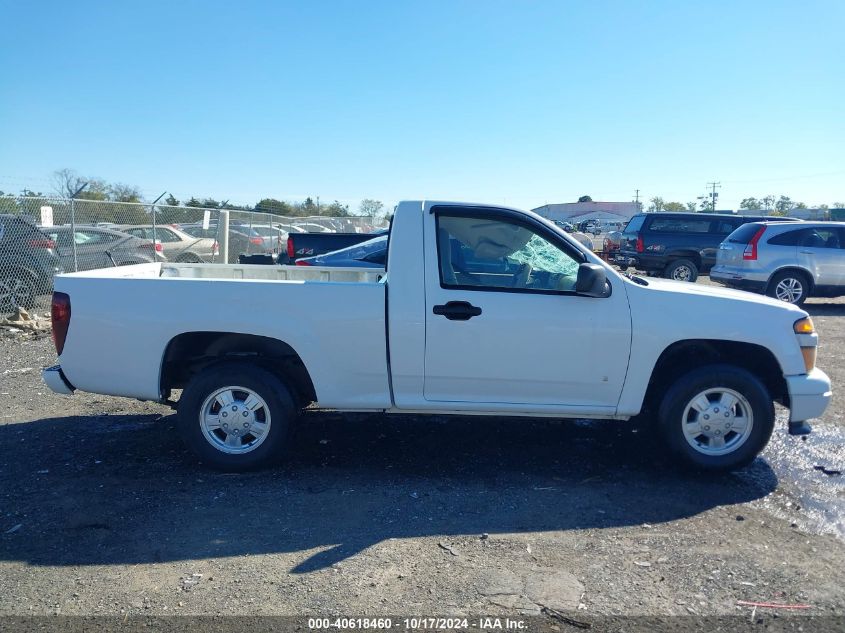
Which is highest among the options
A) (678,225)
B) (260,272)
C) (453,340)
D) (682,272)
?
(678,225)

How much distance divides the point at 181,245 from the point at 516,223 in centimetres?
1395

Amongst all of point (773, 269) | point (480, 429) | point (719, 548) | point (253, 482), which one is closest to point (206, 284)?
point (253, 482)

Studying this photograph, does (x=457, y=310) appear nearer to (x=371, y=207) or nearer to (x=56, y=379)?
(x=56, y=379)

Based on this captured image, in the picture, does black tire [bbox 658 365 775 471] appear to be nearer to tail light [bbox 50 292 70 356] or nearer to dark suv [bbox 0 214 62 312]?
tail light [bbox 50 292 70 356]

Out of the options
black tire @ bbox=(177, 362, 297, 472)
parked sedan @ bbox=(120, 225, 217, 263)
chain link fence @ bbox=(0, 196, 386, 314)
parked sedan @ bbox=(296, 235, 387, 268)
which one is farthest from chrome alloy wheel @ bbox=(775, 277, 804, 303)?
parked sedan @ bbox=(120, 225, 217, 263)

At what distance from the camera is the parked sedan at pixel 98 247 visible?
12359mm

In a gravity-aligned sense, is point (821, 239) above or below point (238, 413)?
above

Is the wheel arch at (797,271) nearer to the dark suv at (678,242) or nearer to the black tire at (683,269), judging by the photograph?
the dark suv at (678,242)

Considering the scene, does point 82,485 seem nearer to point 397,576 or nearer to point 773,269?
point 397,576

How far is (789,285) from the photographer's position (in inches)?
535

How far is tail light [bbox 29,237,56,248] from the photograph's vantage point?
11.9 meters

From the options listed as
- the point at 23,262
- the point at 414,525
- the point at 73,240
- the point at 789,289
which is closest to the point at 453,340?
the point at 414,525

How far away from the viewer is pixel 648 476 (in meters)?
5.08

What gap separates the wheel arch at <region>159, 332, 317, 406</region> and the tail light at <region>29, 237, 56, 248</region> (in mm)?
8377
